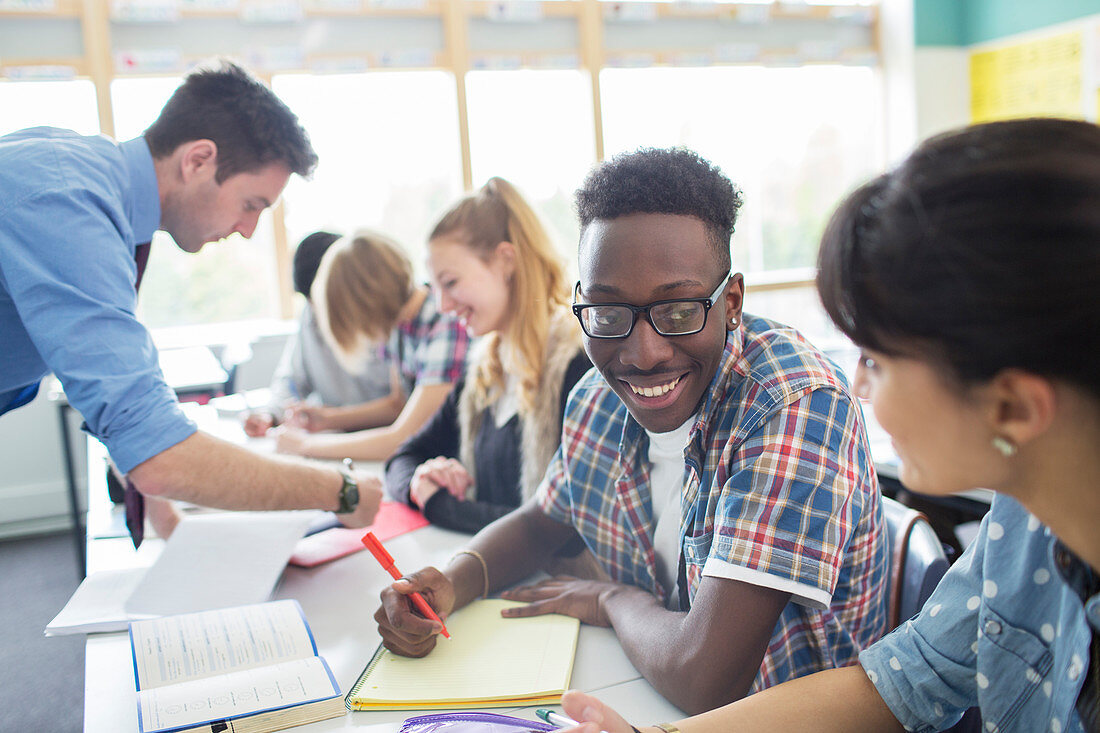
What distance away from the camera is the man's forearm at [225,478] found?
4.31 ft

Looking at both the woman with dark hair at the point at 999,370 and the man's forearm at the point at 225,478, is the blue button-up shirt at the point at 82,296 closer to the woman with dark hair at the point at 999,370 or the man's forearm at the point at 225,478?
the man's forearm at the point at 225,478

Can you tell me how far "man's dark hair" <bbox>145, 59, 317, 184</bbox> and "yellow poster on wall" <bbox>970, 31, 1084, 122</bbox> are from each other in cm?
449

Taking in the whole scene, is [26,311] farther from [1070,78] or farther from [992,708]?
[1070,78]

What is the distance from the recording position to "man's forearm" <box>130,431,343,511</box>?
51.7 inches

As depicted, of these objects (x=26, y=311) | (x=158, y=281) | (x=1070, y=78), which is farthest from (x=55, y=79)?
(x=1070, y=78)

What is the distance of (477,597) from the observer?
1234mm

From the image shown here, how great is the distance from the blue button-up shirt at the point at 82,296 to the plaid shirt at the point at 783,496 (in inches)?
30.5

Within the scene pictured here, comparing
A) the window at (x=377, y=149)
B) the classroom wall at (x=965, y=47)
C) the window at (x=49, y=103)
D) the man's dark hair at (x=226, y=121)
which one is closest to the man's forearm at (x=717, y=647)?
the man's dark hair at (x=226, y=121)

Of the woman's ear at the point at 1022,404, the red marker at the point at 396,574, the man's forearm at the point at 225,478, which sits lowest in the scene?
the red marker at the point at 396,574

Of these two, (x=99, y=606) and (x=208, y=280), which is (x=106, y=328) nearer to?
(x=99, y=606)

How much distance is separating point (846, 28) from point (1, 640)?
20.1ft

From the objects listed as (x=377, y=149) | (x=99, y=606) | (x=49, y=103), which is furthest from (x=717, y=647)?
(x=49, y=103)

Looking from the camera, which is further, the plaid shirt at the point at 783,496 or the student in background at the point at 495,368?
the student in background at the point at 495,368

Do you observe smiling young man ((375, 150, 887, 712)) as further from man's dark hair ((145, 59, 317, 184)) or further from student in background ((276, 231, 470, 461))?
student in background ((276, 231, 470, 461))
